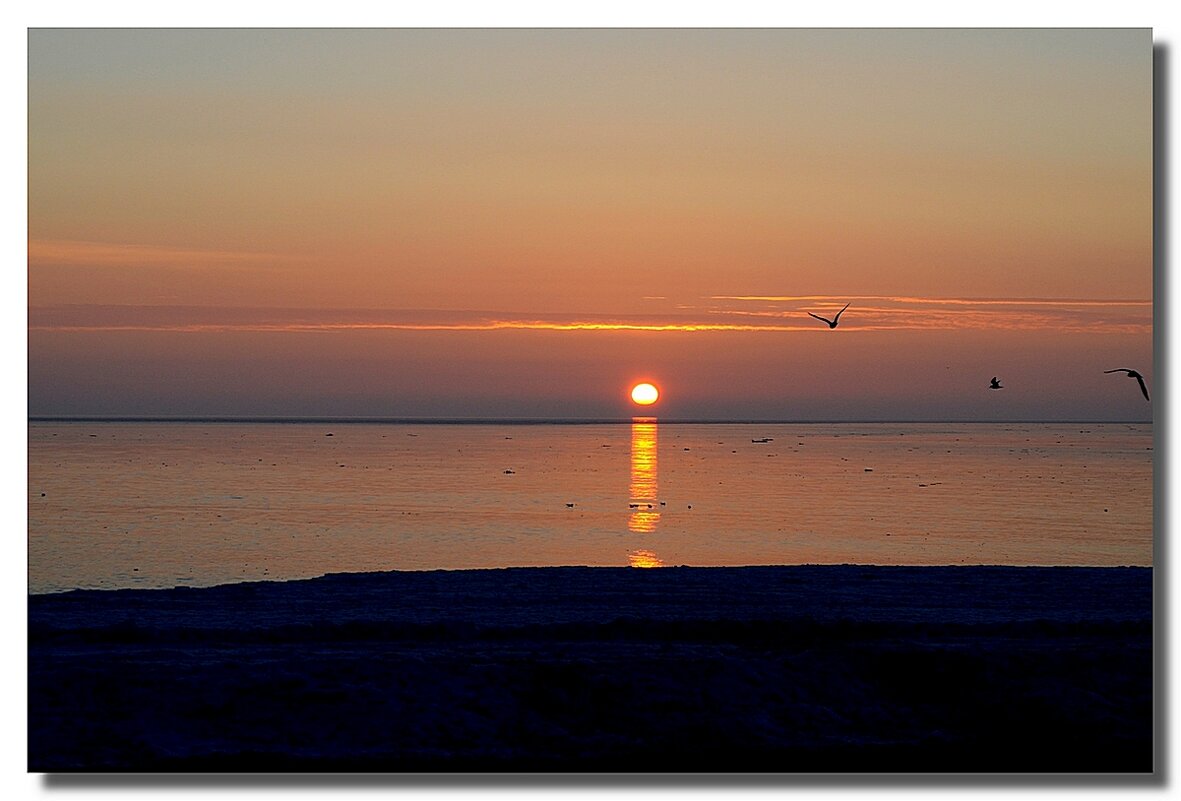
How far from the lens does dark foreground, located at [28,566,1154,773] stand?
24.5 feet

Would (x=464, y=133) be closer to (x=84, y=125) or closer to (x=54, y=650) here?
(x=84, y=125)

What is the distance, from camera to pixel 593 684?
8398 mm

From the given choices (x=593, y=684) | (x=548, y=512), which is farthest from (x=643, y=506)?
(x=593, y=684)

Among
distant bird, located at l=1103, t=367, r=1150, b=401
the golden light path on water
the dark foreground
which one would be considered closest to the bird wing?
distant bird, located at l=1103, t=367, r=1150, b=401

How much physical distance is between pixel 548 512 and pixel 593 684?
1875cm

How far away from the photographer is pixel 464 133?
27.9ft

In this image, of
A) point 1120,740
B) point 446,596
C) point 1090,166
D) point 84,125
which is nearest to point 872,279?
point 1090,166

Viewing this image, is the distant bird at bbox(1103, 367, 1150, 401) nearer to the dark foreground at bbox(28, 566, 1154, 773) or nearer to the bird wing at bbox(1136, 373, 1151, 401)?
the bird wing at bbox(1136, 373, 1151, 401)

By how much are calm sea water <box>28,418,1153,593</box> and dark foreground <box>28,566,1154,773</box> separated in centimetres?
152

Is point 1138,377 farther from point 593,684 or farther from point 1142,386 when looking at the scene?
point 593,684

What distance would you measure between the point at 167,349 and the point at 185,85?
2511mm

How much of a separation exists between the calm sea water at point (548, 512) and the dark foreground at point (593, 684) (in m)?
1.52

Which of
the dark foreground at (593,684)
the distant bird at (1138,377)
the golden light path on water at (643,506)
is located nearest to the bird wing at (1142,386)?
the distant bird at (1138,377)
